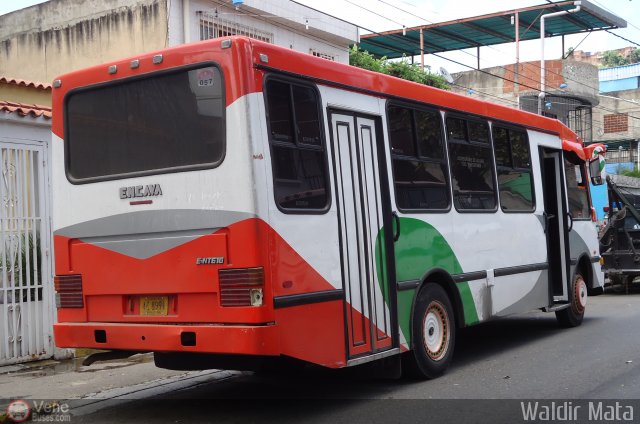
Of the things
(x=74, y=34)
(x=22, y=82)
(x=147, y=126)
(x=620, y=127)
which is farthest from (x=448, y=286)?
(x=620, y=127)

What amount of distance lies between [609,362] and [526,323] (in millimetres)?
3761

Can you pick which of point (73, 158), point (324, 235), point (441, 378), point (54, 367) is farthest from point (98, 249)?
point (441, 378)

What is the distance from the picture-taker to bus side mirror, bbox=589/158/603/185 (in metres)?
12.1

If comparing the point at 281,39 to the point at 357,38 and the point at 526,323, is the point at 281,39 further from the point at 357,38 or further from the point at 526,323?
the point at 526,323

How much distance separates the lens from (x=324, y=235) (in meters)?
6.55

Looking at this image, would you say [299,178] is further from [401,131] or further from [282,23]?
[282,23]

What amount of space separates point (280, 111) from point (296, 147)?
1.08 ft

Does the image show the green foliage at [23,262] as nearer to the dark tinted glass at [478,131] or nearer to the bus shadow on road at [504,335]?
the bus shadow on road at [504,335]

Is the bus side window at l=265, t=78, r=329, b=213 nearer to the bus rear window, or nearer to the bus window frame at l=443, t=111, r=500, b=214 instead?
the bus rear window

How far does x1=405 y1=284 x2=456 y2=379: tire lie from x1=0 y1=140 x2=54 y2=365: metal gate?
4.65 metres

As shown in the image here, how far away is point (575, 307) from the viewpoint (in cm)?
1122

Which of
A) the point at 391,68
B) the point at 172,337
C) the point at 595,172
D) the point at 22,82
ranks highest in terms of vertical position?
the point at 391,68

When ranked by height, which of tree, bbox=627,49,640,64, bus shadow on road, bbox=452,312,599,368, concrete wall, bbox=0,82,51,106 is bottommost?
bus shadow on road, bbox=452,312,599,368

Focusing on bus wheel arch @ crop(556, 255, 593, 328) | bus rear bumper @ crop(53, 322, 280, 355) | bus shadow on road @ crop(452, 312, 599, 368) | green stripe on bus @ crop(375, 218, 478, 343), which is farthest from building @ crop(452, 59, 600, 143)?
bus rear bumper @ crop(53, 322, 280, 355)
